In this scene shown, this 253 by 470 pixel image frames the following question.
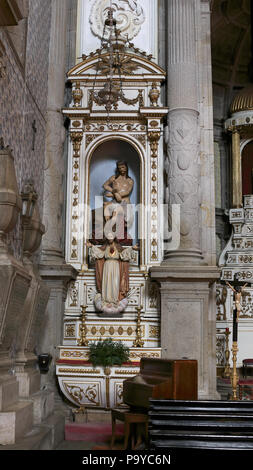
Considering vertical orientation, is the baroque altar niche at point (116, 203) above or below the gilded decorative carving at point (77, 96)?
below

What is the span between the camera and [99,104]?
10.1 meters

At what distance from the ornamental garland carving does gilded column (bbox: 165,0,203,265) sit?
0.69 meters

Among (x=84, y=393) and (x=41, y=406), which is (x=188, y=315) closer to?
(x=84, y=393)

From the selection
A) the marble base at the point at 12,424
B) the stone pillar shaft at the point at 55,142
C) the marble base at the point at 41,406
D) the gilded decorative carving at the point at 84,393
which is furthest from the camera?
the stone pillar shaft at the point at 55,142

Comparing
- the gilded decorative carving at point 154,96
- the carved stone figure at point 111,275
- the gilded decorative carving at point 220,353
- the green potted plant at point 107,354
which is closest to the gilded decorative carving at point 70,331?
the carved stone figure at point 111,275

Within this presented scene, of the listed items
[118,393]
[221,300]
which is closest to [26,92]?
[118,393]

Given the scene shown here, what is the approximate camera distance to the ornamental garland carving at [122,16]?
10664mm

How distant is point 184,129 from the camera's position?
31.4 feet

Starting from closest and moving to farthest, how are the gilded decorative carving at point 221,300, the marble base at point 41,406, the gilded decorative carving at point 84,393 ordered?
the marble base at point 41,406
the gilded decorative carving at point 84,393
the gilded decorative carving at point 221,300

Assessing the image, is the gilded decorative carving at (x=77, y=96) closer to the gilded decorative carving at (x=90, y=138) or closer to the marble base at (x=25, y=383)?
the gilded decorative carving at (x=90, y=138)

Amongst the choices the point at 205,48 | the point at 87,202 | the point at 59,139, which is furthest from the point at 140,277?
the point at 205,48

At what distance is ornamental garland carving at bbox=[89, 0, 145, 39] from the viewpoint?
35.0 ft

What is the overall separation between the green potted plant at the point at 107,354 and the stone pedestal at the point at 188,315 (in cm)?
70
